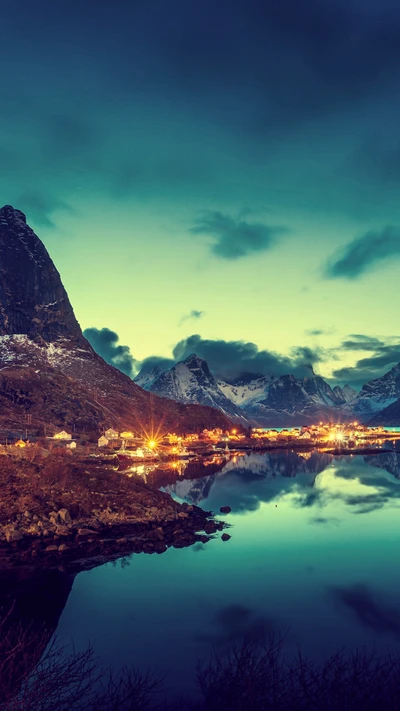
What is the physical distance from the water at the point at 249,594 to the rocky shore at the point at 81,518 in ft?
10.3

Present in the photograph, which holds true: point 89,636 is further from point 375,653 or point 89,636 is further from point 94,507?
point 94,507

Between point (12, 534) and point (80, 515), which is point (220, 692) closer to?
point (12, 534)

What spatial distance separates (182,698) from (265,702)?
5156 mm

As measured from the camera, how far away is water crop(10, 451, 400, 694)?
2833 cm

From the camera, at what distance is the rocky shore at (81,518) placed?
4219 cm

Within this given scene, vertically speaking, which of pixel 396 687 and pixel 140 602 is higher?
pixel 396 687

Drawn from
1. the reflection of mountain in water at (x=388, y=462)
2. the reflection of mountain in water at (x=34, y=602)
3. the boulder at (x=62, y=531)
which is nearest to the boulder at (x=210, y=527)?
the boulder at (x=62, y=531)

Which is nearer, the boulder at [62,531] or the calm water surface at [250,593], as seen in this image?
the calm water surface at [250,593]

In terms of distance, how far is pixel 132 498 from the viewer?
56.7 meters

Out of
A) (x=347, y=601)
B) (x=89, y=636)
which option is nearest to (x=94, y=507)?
(x=89, y=636)

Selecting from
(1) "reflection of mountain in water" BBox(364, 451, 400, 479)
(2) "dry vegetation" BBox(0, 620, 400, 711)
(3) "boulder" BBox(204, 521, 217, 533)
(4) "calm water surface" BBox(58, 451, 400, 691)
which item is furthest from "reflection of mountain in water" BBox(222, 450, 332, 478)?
(2) "dry vegetation" BBox(0, 620, 400, 711)

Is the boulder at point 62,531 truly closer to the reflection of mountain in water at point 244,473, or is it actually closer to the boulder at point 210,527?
the boulder at point 210,527

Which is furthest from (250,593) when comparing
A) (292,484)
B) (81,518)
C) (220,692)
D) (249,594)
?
(292,484)

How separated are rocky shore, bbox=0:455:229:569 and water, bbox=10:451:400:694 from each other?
A: 10.3ft
